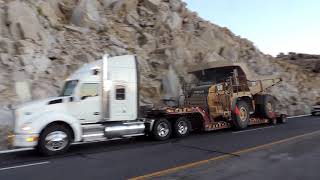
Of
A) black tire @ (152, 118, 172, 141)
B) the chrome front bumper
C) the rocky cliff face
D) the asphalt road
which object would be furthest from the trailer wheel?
the rocky cliff face

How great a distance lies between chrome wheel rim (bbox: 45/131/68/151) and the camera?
40.0ft

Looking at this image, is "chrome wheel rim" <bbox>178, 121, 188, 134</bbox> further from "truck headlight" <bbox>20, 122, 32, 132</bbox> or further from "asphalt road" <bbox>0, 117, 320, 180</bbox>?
"truck headlight" <bbox>20, 122, 32, 132</bbox>

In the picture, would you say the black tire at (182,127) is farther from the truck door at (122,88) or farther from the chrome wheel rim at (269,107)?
the chrome wheel rim at (269,107)

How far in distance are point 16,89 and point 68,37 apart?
20.5ft

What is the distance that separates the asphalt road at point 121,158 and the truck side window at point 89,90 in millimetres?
1875

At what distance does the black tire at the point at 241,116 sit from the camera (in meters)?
19.1

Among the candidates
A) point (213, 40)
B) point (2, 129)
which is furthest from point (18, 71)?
point (213, 40)

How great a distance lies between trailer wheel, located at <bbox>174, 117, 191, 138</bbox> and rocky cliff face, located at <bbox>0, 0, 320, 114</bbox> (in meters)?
6.92

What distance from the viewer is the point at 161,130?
51.5ft

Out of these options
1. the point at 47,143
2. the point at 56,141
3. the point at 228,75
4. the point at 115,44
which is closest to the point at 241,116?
the point at 228,75

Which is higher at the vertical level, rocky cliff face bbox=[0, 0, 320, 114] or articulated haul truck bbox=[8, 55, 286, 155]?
rocky cliff face bbox=[0, 0, 320, 114]

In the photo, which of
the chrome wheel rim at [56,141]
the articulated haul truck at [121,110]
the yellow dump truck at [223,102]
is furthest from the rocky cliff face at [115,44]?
the chrome wheel rim at [56,141]

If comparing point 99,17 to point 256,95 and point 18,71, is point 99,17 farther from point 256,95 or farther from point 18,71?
point 256,95

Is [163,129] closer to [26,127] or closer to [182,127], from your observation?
[182,127]
